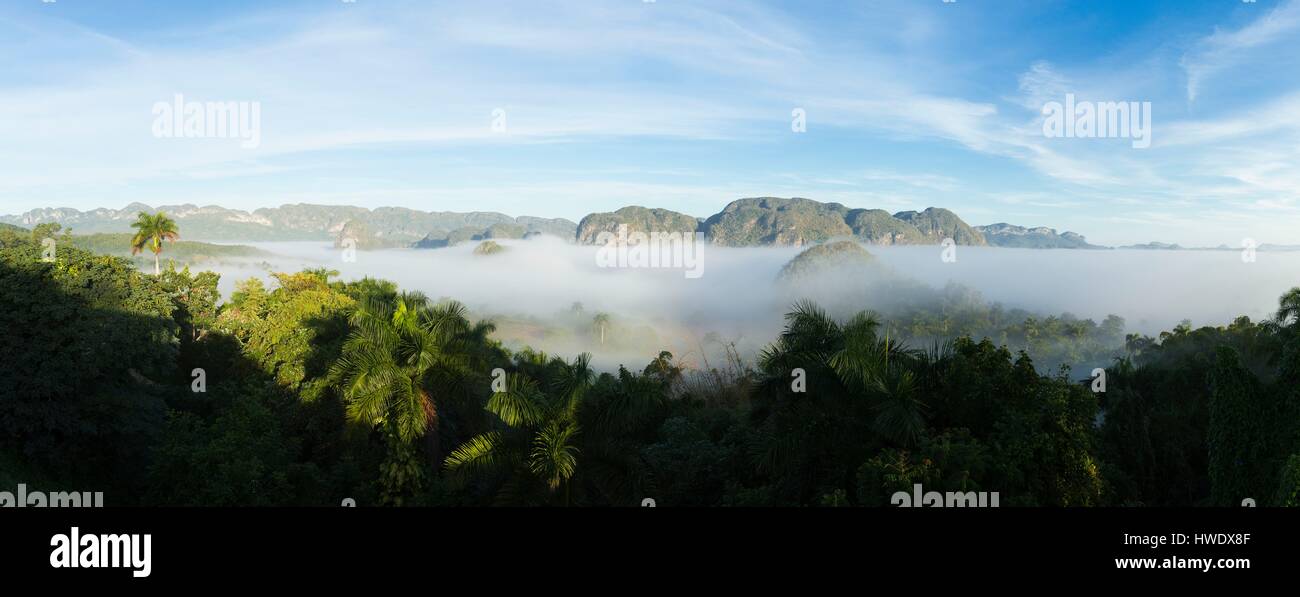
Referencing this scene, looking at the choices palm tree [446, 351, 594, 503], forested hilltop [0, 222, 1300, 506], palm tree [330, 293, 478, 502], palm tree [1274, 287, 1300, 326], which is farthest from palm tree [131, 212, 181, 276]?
palm tree [1274, 287, 1300, 326]

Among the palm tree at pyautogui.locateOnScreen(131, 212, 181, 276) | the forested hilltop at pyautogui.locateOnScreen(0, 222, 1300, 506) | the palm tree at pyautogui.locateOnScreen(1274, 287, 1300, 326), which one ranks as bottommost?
the forested hilltop at pyautogui.locateOnScreen(0, 222, 1300, 506)

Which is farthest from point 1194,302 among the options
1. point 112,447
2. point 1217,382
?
point 112,447

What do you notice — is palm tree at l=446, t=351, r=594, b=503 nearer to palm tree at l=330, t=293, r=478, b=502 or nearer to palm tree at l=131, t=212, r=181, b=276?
palm tree at l=330, t=293, r=478, b=502

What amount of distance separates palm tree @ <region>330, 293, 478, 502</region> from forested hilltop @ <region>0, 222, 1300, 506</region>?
6cm

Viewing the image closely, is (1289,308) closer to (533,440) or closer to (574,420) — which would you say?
(574,420)

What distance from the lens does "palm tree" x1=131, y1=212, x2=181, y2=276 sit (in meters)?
53.8

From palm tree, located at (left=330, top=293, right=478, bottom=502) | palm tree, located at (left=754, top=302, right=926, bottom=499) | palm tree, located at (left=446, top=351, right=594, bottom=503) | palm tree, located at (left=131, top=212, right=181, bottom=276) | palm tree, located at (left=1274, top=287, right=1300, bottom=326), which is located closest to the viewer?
palm tree, located at (left=754, top=302, right=926, bottom=499)

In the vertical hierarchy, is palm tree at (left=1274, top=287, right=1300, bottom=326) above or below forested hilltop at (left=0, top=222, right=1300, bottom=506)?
above

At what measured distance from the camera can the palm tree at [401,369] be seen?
705 inches

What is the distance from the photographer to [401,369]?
1834cm

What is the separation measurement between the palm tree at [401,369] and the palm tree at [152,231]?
44686 mm

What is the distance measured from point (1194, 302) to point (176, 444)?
243 m
